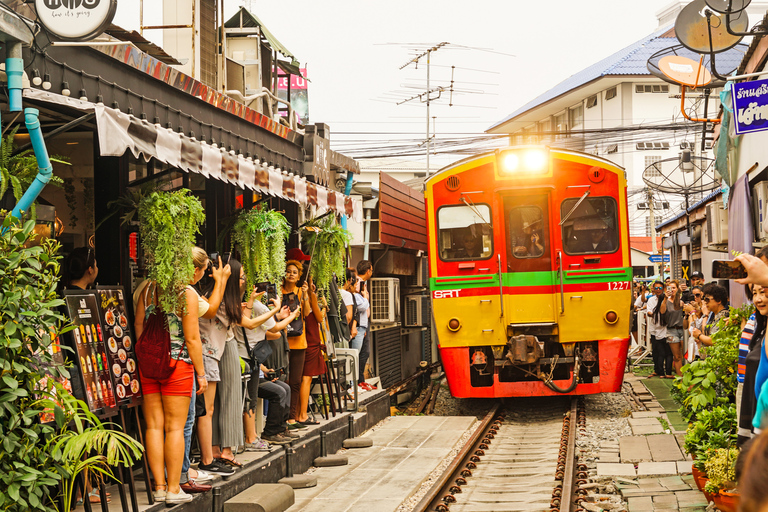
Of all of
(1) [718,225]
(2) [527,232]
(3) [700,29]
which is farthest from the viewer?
A: (1) [718,225]

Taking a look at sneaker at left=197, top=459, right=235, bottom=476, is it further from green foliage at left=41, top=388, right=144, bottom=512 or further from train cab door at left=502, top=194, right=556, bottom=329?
train cab door at left=502, top=194, right=556, bottom=329

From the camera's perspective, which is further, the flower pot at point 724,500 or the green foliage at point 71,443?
the flower pot at point 724,500

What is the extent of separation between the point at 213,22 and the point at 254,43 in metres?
1.87

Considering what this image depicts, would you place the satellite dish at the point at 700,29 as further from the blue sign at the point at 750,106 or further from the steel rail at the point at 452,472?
the steel rail at the point at 452,472

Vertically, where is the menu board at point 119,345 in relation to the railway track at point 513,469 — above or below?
above

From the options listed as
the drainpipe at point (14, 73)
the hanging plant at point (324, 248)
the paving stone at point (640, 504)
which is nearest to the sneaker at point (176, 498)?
the drainpipe at point (14, 73)

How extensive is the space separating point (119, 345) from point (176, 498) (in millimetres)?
1086

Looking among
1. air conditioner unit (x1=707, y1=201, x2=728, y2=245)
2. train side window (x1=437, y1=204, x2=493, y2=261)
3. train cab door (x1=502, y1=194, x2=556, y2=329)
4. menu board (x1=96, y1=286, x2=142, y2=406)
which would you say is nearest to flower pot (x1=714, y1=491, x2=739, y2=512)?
menu board (x1=96, y1=286, x2=142, y2=406)

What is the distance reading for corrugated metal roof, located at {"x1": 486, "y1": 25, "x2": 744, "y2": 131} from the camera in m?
37.8

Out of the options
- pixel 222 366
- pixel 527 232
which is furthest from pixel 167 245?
pixel 527 232

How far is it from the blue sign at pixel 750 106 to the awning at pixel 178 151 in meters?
3.97

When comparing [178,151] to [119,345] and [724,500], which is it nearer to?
[119,345]

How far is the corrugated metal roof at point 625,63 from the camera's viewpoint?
37.8m

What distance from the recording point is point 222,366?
Answer: 674cm
